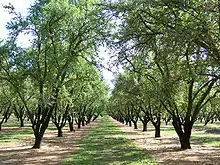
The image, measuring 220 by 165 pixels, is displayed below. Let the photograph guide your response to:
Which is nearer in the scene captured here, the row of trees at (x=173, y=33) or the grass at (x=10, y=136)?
the row of trees at (x=173, y=33)

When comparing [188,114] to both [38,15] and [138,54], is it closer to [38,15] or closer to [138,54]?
[138,54]

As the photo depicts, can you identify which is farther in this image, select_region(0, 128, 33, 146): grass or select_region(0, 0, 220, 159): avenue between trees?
select_region(0, 128, 33, 146): grass

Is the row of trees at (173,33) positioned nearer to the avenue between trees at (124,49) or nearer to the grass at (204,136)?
the avenue between trees at (124,49)

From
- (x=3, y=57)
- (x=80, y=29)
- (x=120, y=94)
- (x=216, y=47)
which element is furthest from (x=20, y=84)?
(x=120, y=94)

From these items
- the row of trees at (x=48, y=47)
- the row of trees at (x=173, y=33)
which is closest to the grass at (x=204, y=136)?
the row of trees at (x=48, y=47)

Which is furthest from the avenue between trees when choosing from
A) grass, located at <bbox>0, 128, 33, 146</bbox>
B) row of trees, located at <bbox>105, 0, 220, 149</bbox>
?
grass, located at <bbox>0, 128, 33, 146</bbox>

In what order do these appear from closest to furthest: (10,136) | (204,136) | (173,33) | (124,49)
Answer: (173,33), (124,49), (10,136), (204,136)

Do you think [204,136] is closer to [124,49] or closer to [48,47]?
[48,47]

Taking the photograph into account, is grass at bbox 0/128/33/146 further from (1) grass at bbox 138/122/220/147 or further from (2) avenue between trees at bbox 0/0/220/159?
(1) grass at bbox 138/122/220/147

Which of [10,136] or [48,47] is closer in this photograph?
[48,47]

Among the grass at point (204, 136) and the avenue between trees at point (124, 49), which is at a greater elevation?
the avenue between trees at point (124, 49)

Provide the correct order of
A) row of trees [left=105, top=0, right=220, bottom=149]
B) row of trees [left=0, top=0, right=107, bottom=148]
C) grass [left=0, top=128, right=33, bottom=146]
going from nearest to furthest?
row of trees [left=105, top=0, right=220, bottom=149] < row of trees [left=0, top=0, right=107, bottom=148] < grass [left=0, top=128, right=33, bottom=146]

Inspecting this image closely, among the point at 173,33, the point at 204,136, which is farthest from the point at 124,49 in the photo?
the point at 204,136

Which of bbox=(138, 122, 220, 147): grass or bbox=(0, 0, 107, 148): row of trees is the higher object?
bbox=(0, 0, 107, 148): row of trees
